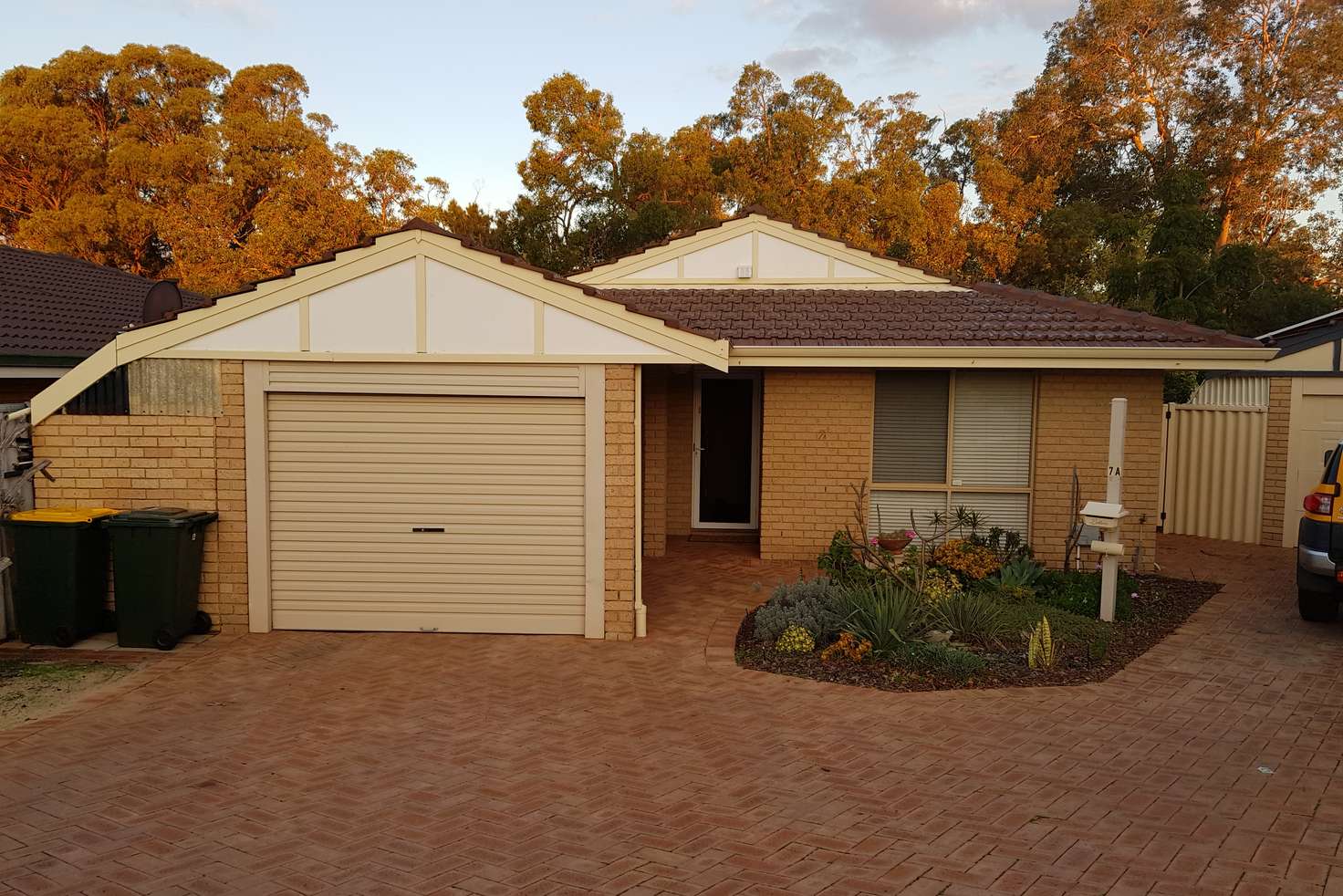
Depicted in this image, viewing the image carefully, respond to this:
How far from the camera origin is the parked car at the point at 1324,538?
26.0 ft

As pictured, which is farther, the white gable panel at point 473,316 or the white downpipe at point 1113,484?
the white downpipe at point 1113,484

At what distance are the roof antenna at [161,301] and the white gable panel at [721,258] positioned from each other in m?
6.49

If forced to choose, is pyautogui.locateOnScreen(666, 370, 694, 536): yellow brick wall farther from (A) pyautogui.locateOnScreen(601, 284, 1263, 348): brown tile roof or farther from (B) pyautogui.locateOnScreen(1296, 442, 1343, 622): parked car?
(B) pyautogui.locateOnScreen(1296, 442, 1343, 622): parked car

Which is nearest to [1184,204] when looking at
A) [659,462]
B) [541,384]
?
[659,462]

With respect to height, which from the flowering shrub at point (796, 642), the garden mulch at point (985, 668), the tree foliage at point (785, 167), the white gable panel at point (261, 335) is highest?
the tree foliage at point (785, 167)

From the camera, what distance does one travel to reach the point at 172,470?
8.02m

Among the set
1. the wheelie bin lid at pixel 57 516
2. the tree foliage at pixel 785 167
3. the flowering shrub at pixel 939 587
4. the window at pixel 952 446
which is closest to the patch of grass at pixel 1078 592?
the flowering shrub at pixel 939 587

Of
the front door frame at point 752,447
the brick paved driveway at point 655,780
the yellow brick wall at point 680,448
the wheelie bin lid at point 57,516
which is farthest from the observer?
the yellow brick wall at point 680,448

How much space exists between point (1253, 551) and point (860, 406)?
643 cm

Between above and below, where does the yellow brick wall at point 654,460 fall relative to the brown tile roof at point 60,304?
below

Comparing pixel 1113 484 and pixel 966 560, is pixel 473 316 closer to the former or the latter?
pixel 966 560

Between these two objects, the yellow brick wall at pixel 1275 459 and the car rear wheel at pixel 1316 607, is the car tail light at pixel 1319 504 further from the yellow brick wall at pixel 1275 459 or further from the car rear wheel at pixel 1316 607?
the yellow brick wall at pixel 1275 459

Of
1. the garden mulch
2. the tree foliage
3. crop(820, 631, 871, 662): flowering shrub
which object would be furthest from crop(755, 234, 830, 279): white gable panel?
the tree foliage

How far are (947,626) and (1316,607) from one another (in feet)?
12.6
